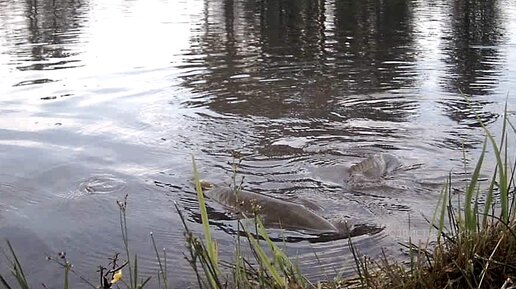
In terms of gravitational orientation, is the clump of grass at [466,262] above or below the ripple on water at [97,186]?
above

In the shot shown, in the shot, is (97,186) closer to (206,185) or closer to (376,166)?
(206,185)

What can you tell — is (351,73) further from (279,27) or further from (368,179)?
(279,27)

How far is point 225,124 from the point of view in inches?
282

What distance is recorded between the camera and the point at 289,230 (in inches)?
171

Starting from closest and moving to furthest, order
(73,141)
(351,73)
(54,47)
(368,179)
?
(368,179) → (73,141) → (351,73) → (54,47)

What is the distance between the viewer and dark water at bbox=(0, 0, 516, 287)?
14.8 ft

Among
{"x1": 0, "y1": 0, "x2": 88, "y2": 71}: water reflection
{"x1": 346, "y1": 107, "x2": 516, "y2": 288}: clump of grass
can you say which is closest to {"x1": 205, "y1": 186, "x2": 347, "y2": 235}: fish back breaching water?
{"x1": 346, "y1": 107, "x2": 516, "y2": 288}: clump of grass

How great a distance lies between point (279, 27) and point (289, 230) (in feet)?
41.1

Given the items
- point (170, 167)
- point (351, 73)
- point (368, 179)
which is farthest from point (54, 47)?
point (368, 179)

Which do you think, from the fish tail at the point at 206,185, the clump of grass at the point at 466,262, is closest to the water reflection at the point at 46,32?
the fish tail at the point at 206,185

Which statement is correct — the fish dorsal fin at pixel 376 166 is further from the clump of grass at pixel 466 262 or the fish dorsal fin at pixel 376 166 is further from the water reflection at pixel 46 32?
the water reflection at pixel 46 32

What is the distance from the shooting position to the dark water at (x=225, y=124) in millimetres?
4523

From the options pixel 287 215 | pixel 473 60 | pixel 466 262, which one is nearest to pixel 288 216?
pixel 287 215

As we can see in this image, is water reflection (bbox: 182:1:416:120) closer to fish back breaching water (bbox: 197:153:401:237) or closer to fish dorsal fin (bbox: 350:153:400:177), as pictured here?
fish dorsal fin (bbox: 350:153:400:177)
